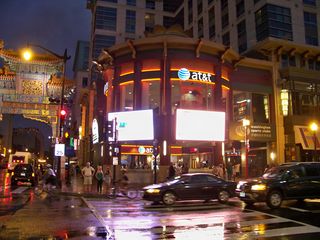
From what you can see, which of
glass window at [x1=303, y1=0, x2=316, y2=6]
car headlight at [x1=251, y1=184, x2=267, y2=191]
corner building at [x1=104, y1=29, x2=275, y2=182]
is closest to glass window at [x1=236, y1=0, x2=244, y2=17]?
glass window at [x1=303, y1=0, x2=316, y2=6]

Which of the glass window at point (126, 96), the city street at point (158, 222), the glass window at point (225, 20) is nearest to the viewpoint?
the city street at point (158, 222)

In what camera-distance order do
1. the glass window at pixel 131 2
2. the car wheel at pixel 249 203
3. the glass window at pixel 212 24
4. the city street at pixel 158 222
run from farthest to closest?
the glass window at pixel 131 2 < the glass window at pixel 212 24 < the car wheel at pixel 249 203 < the city street at pixel 158 222

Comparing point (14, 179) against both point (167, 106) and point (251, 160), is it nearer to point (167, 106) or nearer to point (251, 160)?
point (167, 106)

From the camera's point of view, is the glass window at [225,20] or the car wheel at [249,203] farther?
the glass window at [225,20]

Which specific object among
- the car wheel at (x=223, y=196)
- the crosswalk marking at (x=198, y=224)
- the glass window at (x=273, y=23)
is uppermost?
the glass window at (x=273, y=23)

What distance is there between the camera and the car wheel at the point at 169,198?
54.1ft

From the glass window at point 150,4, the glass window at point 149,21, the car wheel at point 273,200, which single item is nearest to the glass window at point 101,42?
the glass window at point 149,21

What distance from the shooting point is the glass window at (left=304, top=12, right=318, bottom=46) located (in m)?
45.4

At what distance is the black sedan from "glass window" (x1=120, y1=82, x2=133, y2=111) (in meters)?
17.7

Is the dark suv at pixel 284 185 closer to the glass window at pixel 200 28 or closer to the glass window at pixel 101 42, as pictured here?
the glass window at pixel 200 28

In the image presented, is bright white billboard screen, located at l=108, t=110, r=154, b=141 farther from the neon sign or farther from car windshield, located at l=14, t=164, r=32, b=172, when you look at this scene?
car windshield, located at l=14, t=164, r=32, b=172

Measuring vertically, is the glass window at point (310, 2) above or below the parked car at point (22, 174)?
above

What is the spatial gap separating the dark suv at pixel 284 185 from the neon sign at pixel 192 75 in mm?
17042

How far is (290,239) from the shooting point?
8883mm
